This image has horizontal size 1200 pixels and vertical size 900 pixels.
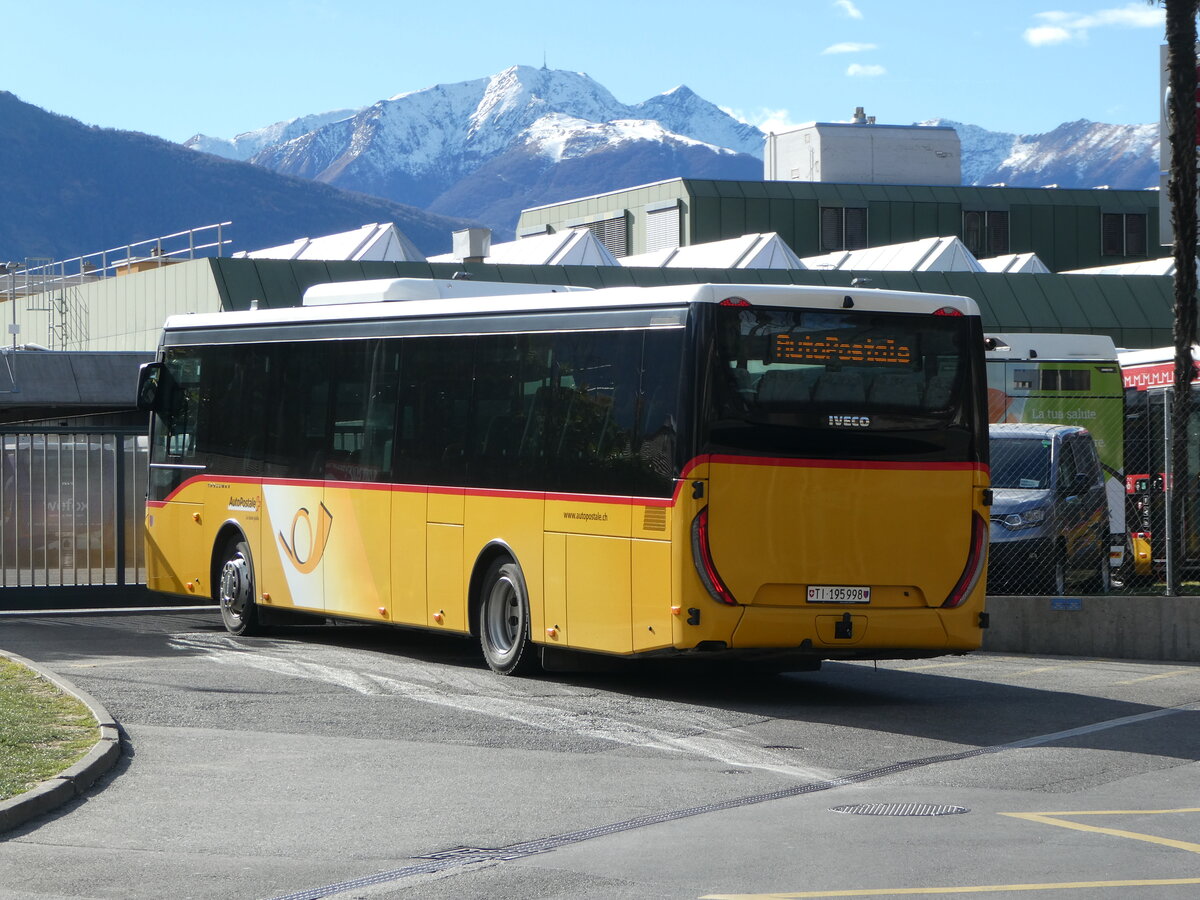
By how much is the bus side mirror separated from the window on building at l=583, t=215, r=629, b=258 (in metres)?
50.3

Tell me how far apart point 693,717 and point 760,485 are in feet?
5.46

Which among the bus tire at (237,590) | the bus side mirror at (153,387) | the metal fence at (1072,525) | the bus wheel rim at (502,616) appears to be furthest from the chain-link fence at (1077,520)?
the bus side mirror at (153,387)

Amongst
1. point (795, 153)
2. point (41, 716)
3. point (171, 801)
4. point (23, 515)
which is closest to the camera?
point (171, 801)

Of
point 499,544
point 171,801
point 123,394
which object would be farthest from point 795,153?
point 171,801

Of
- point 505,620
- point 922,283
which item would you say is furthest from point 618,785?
point 922,283

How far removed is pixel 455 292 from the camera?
696 inches

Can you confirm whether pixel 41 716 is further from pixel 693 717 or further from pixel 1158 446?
pixel 1158 446

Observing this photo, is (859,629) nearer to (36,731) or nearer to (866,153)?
(36,731)

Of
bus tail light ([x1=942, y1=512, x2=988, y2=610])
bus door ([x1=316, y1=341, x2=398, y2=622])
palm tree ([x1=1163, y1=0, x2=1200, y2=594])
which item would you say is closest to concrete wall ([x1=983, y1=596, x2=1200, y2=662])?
palm tree ([x1=1163, y1=0, x2=1200, y2=594])

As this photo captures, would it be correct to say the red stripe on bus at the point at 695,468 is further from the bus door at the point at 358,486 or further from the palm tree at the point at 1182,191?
the palm tree at the point at 1182,191

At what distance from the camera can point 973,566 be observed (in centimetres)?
1331

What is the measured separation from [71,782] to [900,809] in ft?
13.3

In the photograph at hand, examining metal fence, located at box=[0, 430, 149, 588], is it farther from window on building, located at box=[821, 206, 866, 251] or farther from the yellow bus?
window on building, located at box=[821, 206, 866, 251]

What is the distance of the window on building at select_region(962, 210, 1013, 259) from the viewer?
6869cm
